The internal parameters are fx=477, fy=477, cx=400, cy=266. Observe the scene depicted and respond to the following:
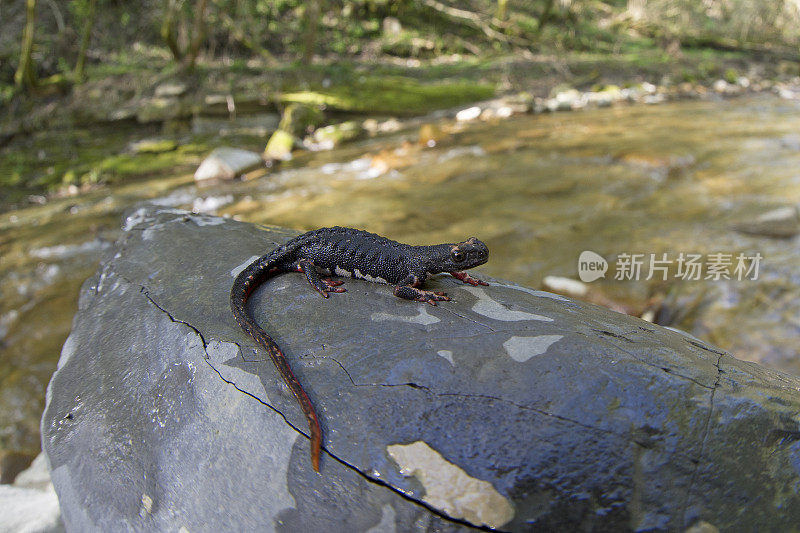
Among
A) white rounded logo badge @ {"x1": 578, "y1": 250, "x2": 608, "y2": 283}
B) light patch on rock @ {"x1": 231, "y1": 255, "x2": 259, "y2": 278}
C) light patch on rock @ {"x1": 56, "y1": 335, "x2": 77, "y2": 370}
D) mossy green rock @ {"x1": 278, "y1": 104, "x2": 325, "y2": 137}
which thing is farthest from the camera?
mossy green rock @ {"x1": 278, "y1": 104, "x2": 325, "y2": 137}

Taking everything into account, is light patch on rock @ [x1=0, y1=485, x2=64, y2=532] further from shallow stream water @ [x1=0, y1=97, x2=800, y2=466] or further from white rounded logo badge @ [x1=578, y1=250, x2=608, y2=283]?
white rounded logo badge @ [x1=578, y1=250, x2=608, y2=283]

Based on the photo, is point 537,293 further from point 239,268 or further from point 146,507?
point 146,507

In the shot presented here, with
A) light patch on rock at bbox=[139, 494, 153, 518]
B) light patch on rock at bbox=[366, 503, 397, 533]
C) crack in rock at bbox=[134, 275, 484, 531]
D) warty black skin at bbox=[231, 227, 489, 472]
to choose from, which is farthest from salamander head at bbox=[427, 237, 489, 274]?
light patch on rock at bbox=[139, 494, 153, 518]

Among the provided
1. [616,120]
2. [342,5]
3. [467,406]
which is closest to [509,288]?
[467,406]

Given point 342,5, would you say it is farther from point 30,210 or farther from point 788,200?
point 788,200

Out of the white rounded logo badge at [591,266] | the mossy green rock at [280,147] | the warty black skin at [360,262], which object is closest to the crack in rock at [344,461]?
the warty black skin at [360,262]

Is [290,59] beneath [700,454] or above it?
above

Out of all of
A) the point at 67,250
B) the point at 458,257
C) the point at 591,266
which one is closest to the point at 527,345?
the point at 458,257
